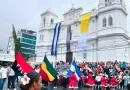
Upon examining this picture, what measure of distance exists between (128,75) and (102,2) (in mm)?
22824

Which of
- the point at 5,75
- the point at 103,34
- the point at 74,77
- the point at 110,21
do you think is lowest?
the point at 74,77

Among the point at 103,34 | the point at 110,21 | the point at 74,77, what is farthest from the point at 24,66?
the point at 110,21

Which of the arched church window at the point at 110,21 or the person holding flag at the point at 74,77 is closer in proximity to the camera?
the person holding flag at the point at 74,77

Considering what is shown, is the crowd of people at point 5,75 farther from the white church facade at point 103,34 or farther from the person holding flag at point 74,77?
the white church facade at point 103,34

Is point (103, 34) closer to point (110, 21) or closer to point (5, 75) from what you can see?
point (110, 21)

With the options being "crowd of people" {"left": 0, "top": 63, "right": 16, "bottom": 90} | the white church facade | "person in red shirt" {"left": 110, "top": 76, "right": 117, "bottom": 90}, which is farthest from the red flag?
the white church facade

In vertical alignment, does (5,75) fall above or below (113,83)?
above

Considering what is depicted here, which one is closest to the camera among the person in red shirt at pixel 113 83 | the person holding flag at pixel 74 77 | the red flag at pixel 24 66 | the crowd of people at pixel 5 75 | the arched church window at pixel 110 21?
the red flag at pixel 24 66

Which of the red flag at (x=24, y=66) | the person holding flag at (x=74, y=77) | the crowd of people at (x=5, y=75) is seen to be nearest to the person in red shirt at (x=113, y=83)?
the person holding flag at (x=74, y=77)

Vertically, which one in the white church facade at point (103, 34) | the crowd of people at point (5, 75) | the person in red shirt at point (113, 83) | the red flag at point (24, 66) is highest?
the white church facade at point (103, 34)

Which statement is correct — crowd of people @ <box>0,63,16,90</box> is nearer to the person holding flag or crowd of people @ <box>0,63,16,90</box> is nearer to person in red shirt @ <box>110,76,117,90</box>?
the person holding flag

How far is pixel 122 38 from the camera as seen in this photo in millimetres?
32062

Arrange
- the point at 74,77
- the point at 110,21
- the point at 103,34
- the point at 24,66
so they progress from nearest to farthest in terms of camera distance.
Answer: the point at 24,66
the point at 74,77
the point at 103,34
the point at 110,21

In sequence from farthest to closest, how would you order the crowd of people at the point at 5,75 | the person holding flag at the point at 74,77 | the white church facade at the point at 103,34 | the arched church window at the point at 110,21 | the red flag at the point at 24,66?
1. the arched church window at the point at 110,21
2. the white church facade at the point at 103,34
3. the person holding flag at the point at 74,77
4. the crowd of people at the point at 5,75
5. the red flag at the point at 24,66
